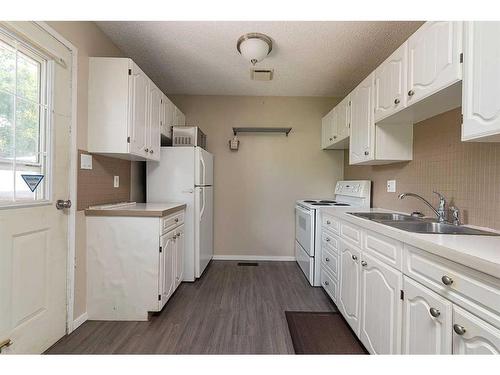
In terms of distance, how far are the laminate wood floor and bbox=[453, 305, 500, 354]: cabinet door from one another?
38.8 inches

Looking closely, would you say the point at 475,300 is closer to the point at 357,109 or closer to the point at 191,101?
the point at 357,109

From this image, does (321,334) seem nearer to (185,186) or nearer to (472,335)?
(472,335)

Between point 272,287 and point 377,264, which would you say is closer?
point 377,264

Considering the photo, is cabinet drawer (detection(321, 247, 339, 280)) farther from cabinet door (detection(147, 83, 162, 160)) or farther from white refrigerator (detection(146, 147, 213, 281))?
cabinet door (detection(147, 83, 162, 160))

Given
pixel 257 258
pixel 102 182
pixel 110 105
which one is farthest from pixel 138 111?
pixel 257 258

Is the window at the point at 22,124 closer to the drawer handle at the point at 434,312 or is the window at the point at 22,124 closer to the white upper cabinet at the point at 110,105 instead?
the white upper cabinet at the point at 110,105

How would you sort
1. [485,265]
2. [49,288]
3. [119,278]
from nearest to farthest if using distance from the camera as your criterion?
1. [485,265]
2. [49,288]
3. [119,278]

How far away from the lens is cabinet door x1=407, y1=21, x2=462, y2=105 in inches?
43.3

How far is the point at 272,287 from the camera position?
2490mm

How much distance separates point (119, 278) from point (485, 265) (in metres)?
2.15

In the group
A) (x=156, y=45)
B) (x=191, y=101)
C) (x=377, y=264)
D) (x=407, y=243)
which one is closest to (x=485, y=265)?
(x=407, y=243)

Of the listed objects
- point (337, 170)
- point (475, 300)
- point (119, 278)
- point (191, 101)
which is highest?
point (191, 101)

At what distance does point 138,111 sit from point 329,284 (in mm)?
2327

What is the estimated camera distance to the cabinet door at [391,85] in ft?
5.02
